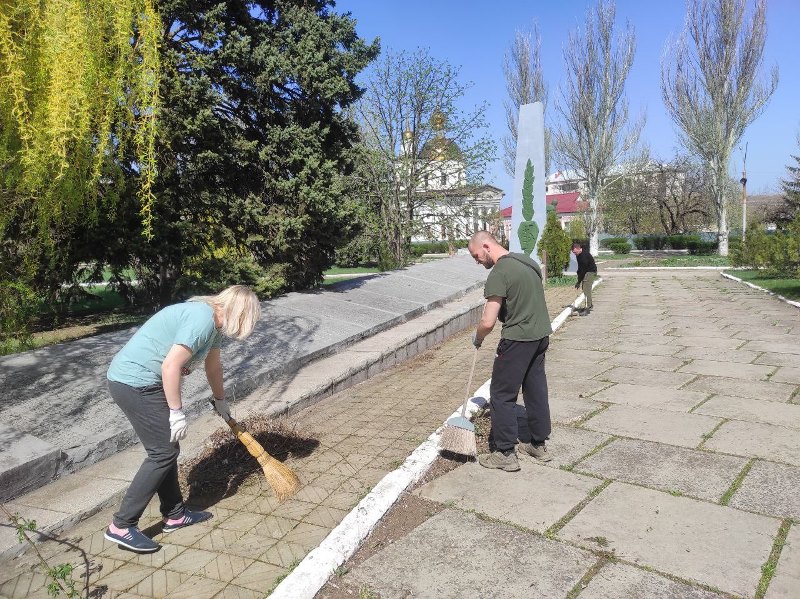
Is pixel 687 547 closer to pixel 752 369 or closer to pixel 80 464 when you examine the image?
pixel 80 464

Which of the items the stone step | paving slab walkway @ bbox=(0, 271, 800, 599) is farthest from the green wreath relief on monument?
the stone step

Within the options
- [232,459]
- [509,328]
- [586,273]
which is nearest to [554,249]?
[586,273]

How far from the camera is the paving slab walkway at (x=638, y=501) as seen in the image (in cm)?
268

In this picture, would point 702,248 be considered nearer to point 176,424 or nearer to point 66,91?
point 66,91

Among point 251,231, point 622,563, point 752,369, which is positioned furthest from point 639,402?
point 251,231

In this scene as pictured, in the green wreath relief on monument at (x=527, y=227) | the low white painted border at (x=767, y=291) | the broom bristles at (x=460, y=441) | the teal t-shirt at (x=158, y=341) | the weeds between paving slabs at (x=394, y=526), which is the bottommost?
the weeds between paving slabs at (x=394, y=526)

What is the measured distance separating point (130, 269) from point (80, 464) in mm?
6227

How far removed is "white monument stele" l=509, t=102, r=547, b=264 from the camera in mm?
14539

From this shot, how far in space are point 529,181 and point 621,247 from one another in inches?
1210

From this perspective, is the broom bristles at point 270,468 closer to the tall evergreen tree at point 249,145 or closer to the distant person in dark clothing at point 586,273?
the tall evergreen tree at point 249,145

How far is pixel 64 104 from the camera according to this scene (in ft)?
17.0

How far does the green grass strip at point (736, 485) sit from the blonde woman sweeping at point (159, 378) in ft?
9.52

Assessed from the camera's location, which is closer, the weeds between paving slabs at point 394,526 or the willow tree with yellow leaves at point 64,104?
the weeds between paving slabs at point 394,526

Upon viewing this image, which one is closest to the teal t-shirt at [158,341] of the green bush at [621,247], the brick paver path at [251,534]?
the brick paver path at [251,534]
